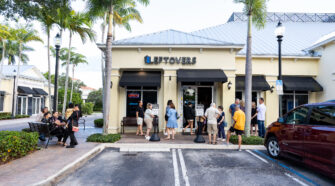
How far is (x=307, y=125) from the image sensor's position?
490 centimetres

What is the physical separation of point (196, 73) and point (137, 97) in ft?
12.9

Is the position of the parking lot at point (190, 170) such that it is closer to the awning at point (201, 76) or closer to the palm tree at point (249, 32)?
the palm tree at point (249, 32)

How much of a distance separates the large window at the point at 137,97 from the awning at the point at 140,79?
0.83 meters

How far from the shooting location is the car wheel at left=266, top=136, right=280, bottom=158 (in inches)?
235

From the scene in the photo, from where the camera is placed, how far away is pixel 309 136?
4.72m

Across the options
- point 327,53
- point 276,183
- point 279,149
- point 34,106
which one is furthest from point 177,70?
point 34,106

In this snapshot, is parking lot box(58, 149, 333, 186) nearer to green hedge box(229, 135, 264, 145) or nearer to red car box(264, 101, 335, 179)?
red car box(264, 101, 335, 179)

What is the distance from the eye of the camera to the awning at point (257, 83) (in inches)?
441

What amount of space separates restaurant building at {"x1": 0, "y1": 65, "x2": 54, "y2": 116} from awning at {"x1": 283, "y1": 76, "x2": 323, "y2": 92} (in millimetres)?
26256

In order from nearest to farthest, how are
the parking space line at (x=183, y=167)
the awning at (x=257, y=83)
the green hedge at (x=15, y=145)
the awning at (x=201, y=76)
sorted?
the parking space line at (x=183, y=167), the green hedge at (x=15, y=145), the awning at (x=201, y=76), the awning at (x=257, y=83)

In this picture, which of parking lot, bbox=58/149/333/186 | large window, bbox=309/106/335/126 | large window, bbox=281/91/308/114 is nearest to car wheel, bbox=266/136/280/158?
parking lot, bbox=58/149/333/186

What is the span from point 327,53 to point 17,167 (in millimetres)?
15798

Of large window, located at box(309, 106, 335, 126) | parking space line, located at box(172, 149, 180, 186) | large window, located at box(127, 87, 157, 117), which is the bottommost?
parking space line, located at box(172, 149, 180, 186)

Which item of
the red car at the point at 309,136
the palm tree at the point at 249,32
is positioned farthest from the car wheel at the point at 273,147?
the palm tree at the point at 249,32
